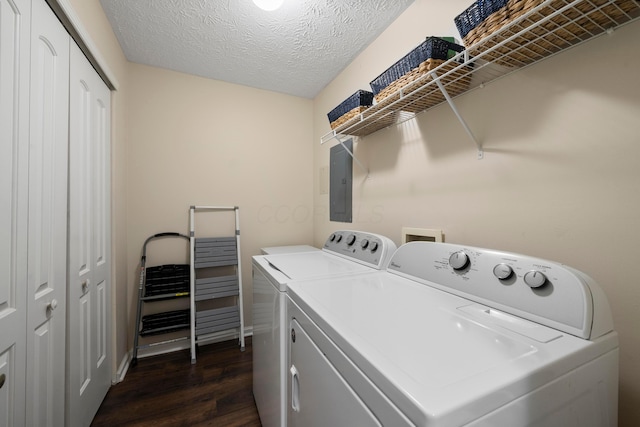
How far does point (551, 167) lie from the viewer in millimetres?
919

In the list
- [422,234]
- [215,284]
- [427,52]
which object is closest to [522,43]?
[427,52]

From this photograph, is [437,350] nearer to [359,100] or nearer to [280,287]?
[280,287]

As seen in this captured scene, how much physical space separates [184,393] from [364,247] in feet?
5.39

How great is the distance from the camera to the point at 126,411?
160 centimetres

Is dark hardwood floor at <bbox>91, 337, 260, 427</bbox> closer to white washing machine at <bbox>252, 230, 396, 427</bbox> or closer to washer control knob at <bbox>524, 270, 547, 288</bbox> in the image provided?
white washing machine at <bbox>252, 230, 396, 427</bbox>

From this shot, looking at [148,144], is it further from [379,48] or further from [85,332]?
[379,48]

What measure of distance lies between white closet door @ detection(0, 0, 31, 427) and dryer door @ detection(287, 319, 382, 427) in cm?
93

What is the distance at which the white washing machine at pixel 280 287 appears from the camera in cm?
107

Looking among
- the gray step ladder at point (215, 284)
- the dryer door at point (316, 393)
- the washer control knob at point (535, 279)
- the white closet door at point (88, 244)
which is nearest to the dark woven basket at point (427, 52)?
the washer control knob at point (535, 279)

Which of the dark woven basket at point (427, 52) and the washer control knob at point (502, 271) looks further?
the dark woven basket at point (427, 52)

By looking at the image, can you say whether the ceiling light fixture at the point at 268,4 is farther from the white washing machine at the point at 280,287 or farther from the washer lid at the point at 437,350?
the washer lid at the point at 437,350

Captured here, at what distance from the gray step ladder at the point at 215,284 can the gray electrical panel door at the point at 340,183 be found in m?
0.96

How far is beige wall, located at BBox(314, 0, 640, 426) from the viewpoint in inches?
29.9

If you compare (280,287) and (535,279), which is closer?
(535,279)
